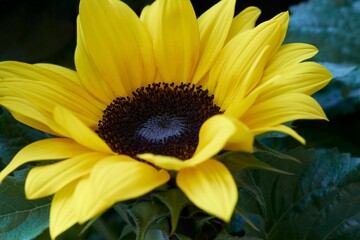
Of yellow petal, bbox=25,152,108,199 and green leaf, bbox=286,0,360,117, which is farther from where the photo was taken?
green leaf, bbox=286,0,360,117

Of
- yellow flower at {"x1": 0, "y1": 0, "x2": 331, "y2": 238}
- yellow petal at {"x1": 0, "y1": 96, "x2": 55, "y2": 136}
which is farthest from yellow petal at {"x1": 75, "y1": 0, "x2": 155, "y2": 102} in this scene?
yellow petal at {"x1": 0, "y1": 96, "x2": 55, "y2": 136}

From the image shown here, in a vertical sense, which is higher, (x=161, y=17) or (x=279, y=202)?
(x=161, y=17)

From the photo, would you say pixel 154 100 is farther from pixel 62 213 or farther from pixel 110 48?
pixel 62 213

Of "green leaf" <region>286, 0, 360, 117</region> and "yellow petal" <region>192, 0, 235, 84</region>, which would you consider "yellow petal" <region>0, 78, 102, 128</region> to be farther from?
"green leaf" <region>286, 0, 360, 117</region>

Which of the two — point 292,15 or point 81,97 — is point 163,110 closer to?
point 81,97

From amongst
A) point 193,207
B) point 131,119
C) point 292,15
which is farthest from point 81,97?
point 292,15
